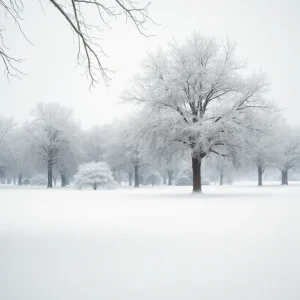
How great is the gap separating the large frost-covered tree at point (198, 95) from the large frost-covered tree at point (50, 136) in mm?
20737

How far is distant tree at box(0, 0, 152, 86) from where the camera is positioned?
18.4ft

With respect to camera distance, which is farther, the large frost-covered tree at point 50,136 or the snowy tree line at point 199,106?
the large frost-covered tree at point 50,136

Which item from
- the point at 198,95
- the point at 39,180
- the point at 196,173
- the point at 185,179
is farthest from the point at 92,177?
the point at 39,180

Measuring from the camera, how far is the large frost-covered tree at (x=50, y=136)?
3912 centimetres

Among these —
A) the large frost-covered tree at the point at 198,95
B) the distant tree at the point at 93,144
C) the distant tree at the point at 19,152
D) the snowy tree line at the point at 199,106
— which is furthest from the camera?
the distant tree at the point at 93,144

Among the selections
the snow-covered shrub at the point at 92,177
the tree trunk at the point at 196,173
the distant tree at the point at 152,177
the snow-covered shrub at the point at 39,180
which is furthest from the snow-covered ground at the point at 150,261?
the snow-covered shrub at the point at 39,180

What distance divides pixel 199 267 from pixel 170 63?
63.7ft

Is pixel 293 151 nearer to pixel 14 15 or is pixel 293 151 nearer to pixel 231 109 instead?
pixel 231 109

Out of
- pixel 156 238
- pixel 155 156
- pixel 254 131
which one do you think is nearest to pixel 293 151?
pixel 254 131

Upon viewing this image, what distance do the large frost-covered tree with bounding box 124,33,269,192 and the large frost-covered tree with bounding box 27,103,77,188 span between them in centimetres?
2074

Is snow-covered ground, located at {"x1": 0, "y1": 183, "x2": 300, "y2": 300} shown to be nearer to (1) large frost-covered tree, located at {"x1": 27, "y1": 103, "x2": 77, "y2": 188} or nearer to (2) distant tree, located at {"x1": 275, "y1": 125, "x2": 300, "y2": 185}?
(1) large frost-covered tree, located at {"x1": 27, "y1": 103, "x2": 77, "y2": 188}

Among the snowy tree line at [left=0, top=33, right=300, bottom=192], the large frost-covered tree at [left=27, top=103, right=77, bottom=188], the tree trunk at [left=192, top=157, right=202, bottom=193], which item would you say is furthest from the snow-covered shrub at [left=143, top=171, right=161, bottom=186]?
the tree trunk at [left=192, top=157, right=202, bottom=193]

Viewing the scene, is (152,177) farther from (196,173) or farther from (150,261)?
(150,261)

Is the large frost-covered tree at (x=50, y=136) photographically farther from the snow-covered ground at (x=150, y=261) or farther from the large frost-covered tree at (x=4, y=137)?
the snow-covered ground at (x=150, y=261)
